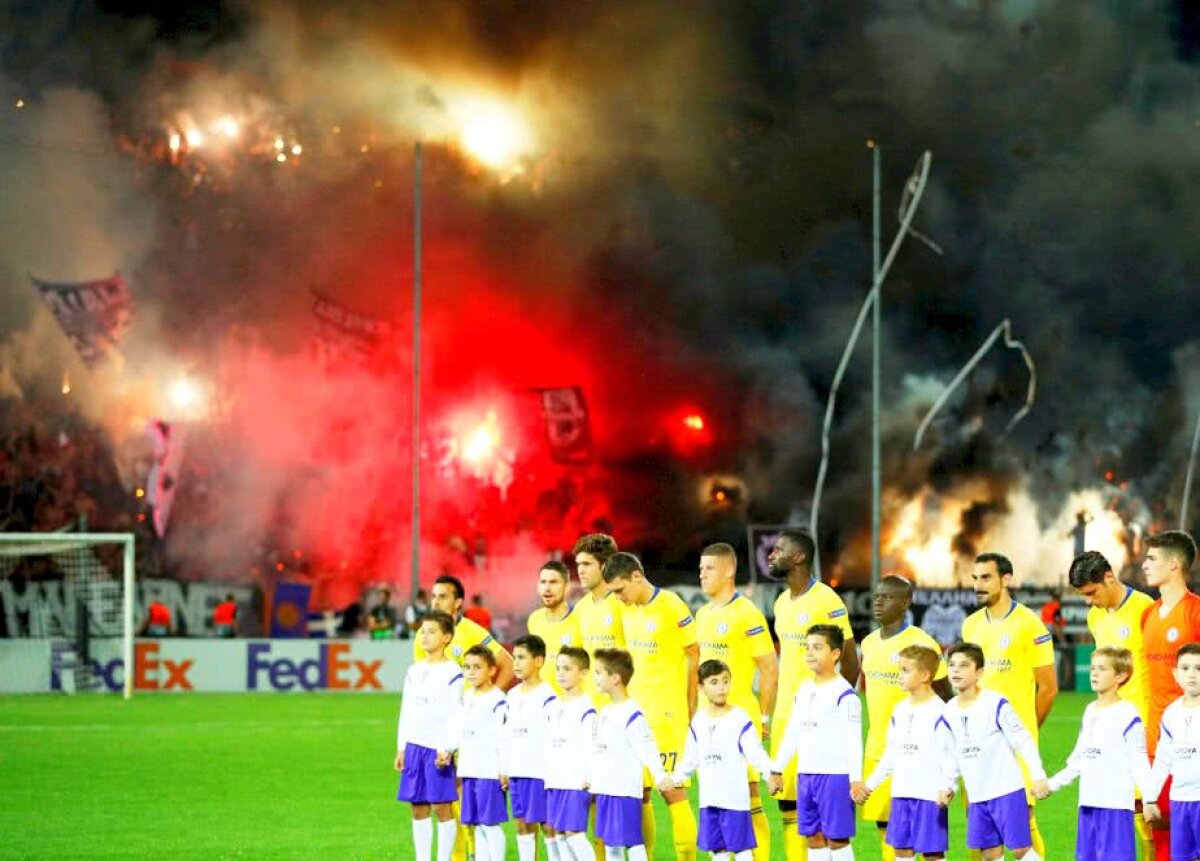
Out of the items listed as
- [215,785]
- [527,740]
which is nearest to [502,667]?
[527,740]

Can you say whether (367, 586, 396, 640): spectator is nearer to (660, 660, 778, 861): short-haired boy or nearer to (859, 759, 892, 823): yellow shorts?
(859, 759, 892, 823): yellow shorts

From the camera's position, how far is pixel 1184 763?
422 inches

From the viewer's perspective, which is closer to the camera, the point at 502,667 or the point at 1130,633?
the point at 1130,633

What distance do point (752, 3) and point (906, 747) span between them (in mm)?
49432

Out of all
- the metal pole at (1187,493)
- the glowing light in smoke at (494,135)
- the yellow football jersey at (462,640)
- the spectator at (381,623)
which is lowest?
the yellow football jersey at (462,640)

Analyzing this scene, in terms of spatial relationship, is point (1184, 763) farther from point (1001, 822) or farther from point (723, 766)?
point (723, 766)

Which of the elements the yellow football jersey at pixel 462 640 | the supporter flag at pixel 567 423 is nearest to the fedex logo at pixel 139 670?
the supporter flag at pixel 567 423

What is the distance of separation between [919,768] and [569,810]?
223cm

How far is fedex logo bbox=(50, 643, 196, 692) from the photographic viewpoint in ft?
117

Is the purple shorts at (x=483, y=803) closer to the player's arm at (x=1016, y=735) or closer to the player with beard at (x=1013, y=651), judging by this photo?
the player with beard at (x=1013, y=651)

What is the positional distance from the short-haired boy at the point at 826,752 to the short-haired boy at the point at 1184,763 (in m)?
1.83

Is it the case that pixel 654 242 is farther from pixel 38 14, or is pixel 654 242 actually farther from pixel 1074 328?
pixel 38 14

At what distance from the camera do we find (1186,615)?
1171cm

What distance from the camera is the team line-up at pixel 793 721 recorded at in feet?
36.1
